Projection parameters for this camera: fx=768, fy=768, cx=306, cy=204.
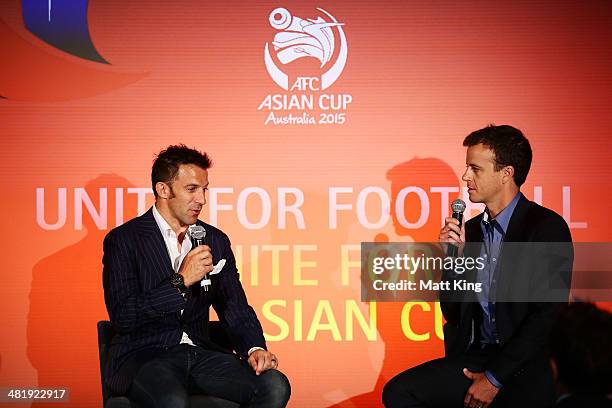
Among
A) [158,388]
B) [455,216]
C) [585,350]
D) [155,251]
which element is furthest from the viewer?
[455,216]

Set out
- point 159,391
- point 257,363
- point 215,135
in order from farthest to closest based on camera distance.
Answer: point 215,135 < point 257,363 < point 159,391

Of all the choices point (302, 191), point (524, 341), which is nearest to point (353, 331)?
point (302, 191)

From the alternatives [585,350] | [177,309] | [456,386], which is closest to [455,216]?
[456,386]

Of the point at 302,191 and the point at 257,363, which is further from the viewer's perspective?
the point at 302,191

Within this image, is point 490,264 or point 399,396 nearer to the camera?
point 399,396

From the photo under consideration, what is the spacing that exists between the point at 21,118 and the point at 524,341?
278 centimetres

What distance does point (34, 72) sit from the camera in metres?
4.04

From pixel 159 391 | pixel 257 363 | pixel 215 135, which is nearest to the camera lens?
pixel 159 391

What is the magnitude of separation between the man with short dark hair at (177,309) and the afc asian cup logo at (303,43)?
3.24 ft

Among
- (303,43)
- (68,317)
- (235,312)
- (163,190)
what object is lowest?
(68,317)

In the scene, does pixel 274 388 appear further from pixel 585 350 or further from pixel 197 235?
pixel 585 350

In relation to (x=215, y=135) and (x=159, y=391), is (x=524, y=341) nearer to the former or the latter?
(x=159, y=391)

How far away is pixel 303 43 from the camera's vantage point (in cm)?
404

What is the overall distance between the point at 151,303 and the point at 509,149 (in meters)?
1.55
